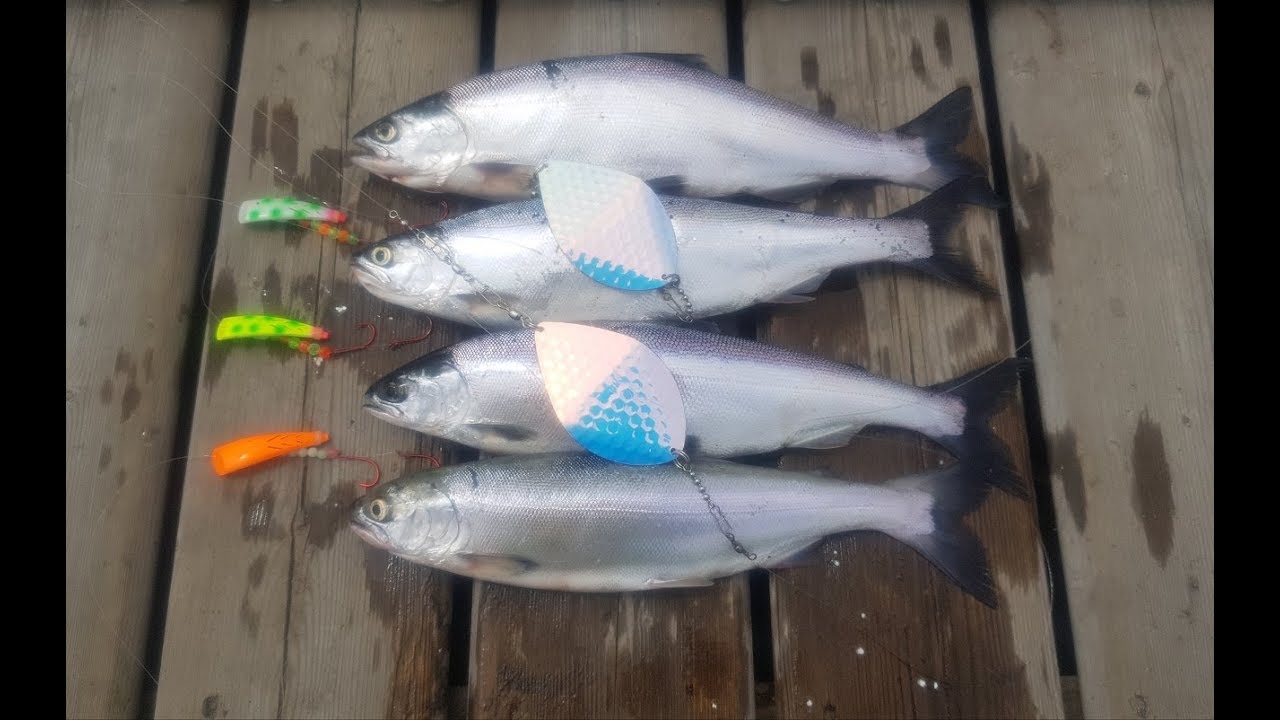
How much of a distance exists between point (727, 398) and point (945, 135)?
123 centimetres

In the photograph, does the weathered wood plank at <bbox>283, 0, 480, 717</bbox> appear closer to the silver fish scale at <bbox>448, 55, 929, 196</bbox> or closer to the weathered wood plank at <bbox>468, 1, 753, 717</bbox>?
the weathered wood plank at <bbox>468, 1, 753, 717</bbox>

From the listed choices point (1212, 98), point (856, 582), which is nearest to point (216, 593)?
point (856, 582)

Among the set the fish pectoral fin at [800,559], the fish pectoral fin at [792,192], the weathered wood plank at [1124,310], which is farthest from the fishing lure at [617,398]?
the weathered wood plank at [1124,310]

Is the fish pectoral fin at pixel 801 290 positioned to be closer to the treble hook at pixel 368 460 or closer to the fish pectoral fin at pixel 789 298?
the fish pectoral fin at pixel 789 298

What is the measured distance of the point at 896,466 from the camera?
2.22 m

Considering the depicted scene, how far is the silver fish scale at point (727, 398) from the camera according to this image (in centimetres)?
210

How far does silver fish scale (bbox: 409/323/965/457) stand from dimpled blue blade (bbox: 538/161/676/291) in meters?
0.19

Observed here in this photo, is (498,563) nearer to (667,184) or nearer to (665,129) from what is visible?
(667,184)

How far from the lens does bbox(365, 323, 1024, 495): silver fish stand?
210 cm

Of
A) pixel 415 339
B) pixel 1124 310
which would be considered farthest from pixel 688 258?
pixel 1124 310

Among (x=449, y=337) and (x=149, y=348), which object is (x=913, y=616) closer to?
(x=449, y=337)

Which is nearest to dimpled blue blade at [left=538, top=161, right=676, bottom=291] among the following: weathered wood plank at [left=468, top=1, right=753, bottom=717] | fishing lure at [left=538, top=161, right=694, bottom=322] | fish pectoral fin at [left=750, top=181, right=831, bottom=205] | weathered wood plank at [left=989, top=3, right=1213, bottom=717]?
fishing lure at [left=538, top=161, right=694, bottom=322]

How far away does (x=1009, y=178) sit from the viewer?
2529mm

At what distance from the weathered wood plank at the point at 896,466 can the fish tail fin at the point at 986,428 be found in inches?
3.9
